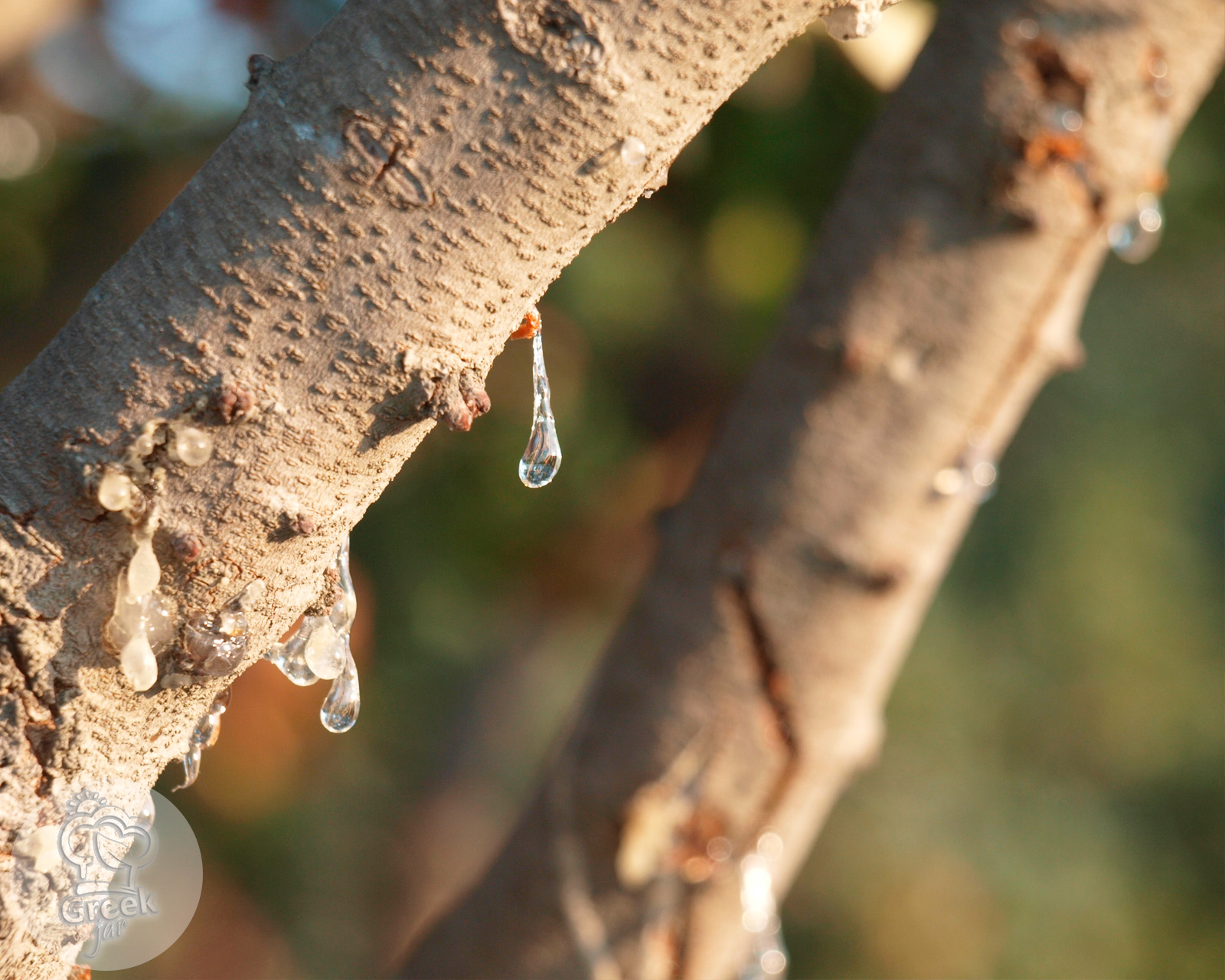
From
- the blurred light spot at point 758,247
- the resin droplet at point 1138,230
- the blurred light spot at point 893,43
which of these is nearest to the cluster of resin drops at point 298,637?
the resin droplet at point 1138,230

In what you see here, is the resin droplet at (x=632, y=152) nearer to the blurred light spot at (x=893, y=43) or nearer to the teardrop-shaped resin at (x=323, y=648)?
the teardrop-shaped resin at (x=323, y=648)

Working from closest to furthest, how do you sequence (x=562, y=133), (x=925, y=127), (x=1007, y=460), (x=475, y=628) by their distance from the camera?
(x=562, y=133) → (x=925, y=127) → (x=475, y=628) → (x=1007, y=460)

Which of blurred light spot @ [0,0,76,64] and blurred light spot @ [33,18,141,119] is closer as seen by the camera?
blurred light spot @ [0,0,76,64]

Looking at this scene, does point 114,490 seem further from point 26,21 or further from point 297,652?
point 26,21

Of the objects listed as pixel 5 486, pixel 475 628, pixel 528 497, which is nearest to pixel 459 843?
pixel 475 628

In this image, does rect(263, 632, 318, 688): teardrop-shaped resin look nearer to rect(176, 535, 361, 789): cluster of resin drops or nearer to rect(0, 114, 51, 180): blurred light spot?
rect(176, 535, 361, 789): cluster of resin drops

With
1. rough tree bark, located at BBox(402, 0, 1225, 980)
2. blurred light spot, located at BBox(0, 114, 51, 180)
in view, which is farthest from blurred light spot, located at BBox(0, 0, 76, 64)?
rough tree bark, located at BBox(402, 0, 1225, 980)

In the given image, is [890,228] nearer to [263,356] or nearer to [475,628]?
[263,356]

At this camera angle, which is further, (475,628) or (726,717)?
(475,628)
